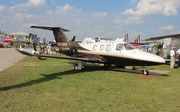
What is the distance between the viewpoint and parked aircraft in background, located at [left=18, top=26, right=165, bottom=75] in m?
11.1

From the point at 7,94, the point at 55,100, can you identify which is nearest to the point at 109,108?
the point at 55,100

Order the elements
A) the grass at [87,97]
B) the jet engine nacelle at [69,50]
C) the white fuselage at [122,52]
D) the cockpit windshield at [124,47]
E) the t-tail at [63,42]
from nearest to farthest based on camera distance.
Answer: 1. the grass at [87,97]
2. the white fuselage at [122,52]
3. the cockpit windshield at [124,47]
4. the jet engine nacelle at [69,50]
5. the t-tail at [63,42]

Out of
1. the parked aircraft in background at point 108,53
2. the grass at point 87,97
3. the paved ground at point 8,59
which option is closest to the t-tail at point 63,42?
the parked aircraft in background at point 108,53

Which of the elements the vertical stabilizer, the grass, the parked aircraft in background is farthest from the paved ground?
the grass

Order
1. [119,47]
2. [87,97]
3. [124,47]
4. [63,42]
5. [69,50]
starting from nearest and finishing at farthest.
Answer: [87,97] → [124,47] → [119,47] → [69,50] → [63,42]

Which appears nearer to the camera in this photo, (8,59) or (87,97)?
(87,97)

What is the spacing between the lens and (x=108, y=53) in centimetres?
1287

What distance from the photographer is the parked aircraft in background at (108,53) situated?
11095 mm

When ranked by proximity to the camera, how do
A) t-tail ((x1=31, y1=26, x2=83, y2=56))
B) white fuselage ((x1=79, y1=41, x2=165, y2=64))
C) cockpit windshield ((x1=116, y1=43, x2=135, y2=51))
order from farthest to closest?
t-tail ((x1=31, y1=26, x2=83, y2=56)), cockpit windshield ((x1=116, y1=43, x2=135, y2=51)), white fuselage ((x1=79, y1=41, x2=165, y2=64))

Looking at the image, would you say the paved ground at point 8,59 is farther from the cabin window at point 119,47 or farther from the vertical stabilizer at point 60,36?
the cabin window at point 119,47

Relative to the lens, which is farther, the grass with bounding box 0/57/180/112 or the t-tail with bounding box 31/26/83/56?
the t-tail with bounding box 31/26/83/56

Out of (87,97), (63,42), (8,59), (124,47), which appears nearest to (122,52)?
(124,47)

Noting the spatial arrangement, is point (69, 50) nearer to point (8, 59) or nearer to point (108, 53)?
point (108, 53)

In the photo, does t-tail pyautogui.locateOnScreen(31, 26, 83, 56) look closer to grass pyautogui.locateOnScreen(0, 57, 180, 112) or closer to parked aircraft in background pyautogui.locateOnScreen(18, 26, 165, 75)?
parked aircraft in background pyautogui.locateOnScreen(18, 26, 165, 75)
